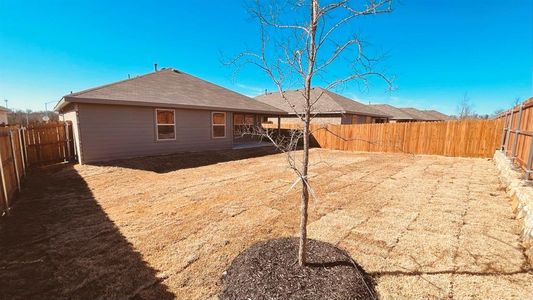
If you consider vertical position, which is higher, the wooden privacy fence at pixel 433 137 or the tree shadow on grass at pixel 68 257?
the wooden privacy fence at pixel 433 137

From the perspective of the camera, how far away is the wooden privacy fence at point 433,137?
10.9 metres

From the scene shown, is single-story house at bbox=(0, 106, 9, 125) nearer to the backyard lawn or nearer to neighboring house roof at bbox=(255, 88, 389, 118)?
the backyard lawn

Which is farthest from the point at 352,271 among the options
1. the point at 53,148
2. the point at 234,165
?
the point at 53,148

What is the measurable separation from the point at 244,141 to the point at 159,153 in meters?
7.50

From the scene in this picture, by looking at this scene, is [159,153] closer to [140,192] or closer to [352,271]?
[140,192]

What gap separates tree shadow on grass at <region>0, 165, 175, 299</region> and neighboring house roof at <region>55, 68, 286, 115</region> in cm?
506

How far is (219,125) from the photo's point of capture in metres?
13.3

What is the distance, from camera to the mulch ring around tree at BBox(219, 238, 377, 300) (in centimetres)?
225

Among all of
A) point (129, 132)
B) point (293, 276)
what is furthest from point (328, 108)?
point (293, 276)

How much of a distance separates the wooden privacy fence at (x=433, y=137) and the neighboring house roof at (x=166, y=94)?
5629 mm

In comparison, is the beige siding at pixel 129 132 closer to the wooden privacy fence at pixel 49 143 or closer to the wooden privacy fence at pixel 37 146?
the wooden privacy fence at pixel 37 146

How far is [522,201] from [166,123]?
1191cm

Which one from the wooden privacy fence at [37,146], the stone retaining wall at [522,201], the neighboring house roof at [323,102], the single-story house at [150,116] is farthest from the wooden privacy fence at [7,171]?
the neighboring house roof at [323,102]

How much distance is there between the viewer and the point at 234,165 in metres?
9.77
